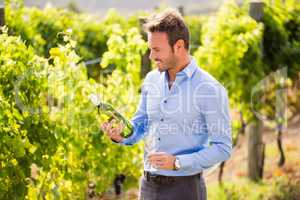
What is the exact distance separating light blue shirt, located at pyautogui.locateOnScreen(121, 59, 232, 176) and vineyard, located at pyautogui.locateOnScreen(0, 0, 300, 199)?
673mm

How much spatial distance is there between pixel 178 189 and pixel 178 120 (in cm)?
34

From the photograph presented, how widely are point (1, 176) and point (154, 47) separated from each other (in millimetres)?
1125

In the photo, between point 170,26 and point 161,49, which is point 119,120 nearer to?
point 161,49

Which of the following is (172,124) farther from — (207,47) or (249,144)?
(249,144)

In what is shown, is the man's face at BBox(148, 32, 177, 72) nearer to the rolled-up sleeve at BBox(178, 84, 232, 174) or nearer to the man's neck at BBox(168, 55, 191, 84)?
the man's neck at BBox(168, 55, 191, 84)

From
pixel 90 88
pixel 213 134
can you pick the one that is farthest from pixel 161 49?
pixel 90 88

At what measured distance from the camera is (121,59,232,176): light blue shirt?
11.4ft

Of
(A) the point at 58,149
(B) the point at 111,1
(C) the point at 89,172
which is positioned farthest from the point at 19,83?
(B) the point at 111,1

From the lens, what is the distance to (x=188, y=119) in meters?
3.60

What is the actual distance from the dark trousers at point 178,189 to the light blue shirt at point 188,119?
0.15 feet

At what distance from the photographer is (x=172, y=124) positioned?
3.62 metres

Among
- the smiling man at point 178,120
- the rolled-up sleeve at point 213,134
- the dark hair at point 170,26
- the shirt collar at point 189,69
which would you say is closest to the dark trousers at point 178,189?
the smiling man at point 178,120

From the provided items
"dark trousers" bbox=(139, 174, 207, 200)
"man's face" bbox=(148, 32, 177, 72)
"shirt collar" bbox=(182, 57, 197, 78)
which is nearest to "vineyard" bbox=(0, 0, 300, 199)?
"dark trousers" bbox=(139, 174, 207, 200)

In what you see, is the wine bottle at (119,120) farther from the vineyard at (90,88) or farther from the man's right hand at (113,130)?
the vineyard at (90,88)
